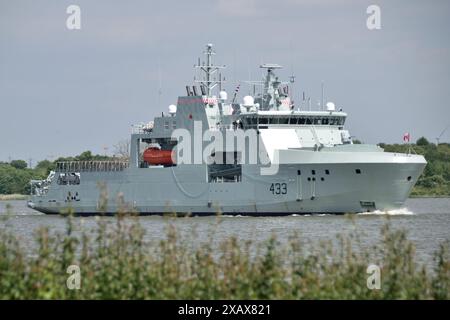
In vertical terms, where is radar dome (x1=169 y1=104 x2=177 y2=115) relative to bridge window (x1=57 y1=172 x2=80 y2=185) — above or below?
above

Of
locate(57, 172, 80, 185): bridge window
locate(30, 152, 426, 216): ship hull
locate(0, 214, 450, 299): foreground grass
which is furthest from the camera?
locate(57, 172, 80, 185): bridge window

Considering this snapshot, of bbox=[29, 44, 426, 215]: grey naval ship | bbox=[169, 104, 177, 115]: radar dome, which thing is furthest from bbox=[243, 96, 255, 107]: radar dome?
bbox=[169, 104, 177, 115]: radar dome

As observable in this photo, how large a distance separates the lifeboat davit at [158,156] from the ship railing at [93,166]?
3.11 m

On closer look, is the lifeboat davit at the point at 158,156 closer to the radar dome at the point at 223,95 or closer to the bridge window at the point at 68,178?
the radar dome at the point at 223,95

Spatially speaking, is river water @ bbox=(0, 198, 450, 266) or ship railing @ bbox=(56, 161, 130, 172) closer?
river water @ bbox=(0, 198, 450, 266)

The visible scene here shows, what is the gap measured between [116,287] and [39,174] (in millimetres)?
117644

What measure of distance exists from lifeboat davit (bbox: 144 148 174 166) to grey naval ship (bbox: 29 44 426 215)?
6 cm

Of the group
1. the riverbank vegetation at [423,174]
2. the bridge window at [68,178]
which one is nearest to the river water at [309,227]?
the bridge window at [68,178]

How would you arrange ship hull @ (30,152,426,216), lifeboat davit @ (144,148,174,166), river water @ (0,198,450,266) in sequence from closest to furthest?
river water @ (0,198,450,266) < ship hull @ (30,152,426,216) < lifeboat davit @ (144,148,174,166)

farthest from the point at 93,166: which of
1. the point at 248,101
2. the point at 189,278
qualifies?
the point at 189,278

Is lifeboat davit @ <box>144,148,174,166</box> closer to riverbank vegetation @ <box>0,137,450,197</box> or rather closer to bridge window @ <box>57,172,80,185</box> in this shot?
bridge window @ <box>57,172,80,185</box>

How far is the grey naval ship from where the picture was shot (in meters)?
59.8

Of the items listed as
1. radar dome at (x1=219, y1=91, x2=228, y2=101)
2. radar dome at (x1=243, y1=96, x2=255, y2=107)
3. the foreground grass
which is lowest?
the foreground grass
